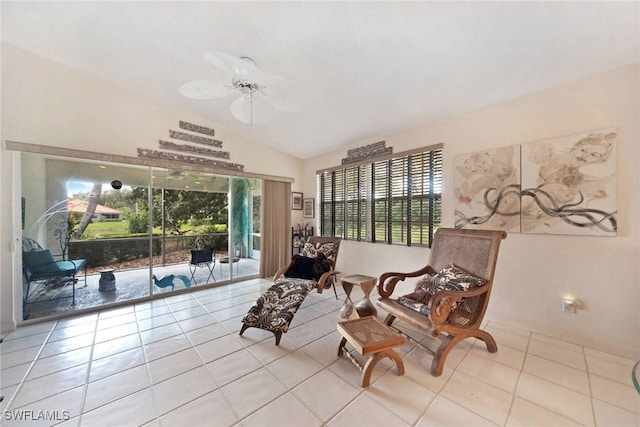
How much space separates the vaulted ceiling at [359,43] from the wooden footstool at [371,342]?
2.49 metres

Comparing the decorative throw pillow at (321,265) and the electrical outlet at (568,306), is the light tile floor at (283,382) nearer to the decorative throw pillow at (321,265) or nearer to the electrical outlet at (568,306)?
the electrical outlet at (568,306)

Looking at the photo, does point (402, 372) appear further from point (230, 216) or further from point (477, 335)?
point (230, 216)

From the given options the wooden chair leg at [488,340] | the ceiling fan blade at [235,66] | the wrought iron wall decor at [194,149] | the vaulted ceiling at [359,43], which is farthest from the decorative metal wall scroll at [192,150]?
the wooden chair leg at [488,340]

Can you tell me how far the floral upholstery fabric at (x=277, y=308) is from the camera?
2.38 m

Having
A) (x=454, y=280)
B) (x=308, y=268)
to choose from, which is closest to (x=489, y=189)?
(x=454, y=280)

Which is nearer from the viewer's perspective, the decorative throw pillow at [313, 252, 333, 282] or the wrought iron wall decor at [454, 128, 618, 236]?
the wrought iron wall decor at [454, 128, 618, 236]

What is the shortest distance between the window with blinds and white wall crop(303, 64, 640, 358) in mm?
281

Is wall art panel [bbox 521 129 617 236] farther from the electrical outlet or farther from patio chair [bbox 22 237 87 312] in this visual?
patio chair [bbox 22 237 87 312]

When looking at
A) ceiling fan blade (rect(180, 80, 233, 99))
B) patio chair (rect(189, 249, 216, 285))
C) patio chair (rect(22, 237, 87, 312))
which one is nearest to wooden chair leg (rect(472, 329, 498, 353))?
ceiling fan blade (rect(180, 80, 233, 99))

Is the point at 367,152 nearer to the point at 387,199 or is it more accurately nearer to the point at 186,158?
the point at 387,199

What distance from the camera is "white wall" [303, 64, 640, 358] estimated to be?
6.97 ft

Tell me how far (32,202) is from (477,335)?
5.19 metres

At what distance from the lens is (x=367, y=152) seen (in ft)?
13.8

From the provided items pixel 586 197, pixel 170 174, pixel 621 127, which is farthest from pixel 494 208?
pixel 170 174
